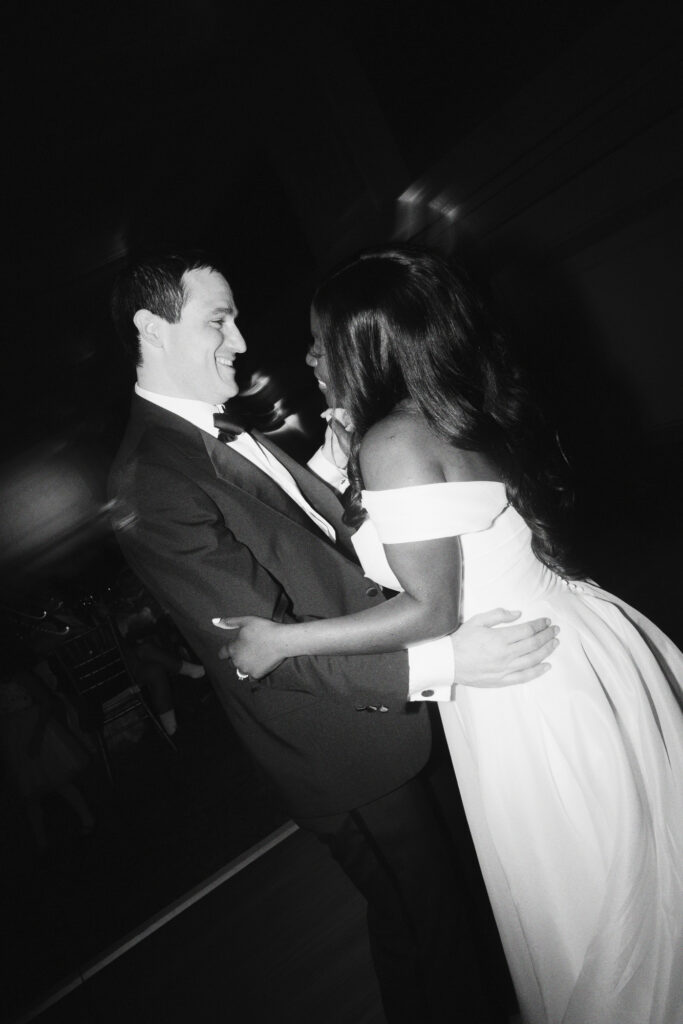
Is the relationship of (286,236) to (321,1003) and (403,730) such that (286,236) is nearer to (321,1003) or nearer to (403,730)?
(403,730)

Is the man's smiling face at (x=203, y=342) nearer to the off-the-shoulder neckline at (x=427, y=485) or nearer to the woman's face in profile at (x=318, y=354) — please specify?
the woman's face in profile at (x=318, y=354)

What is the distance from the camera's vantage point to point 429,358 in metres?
1.06

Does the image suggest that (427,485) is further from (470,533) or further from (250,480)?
(250,480)

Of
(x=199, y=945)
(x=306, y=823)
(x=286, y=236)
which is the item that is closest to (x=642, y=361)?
(x=306, y=823)

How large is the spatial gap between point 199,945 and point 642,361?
3290 millimetres

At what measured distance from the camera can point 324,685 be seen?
1.08 m

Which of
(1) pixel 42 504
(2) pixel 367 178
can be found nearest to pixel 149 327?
(2) pixel 367 178

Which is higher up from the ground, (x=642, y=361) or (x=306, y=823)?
(x=642, y=361)

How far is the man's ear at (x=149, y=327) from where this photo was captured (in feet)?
4.46

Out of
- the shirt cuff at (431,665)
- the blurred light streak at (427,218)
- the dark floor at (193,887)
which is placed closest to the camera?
the shirt cuff at (431,665)

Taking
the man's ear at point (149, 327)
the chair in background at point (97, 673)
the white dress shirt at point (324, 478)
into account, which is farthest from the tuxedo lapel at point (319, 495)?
the chair in background at point (97, 673)

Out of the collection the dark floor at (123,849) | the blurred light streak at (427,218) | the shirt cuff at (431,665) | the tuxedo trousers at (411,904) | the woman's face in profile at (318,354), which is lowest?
the dark floor at (123,849)

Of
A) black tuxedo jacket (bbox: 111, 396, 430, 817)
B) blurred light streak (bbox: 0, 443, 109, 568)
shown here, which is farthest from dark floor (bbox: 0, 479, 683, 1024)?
blurred light streak (bbox: 0, 443, 109, 568)

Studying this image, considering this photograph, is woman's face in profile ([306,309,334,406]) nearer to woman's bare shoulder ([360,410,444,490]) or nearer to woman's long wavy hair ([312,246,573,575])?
woman's long wavy hair ([312,246,573,575])
